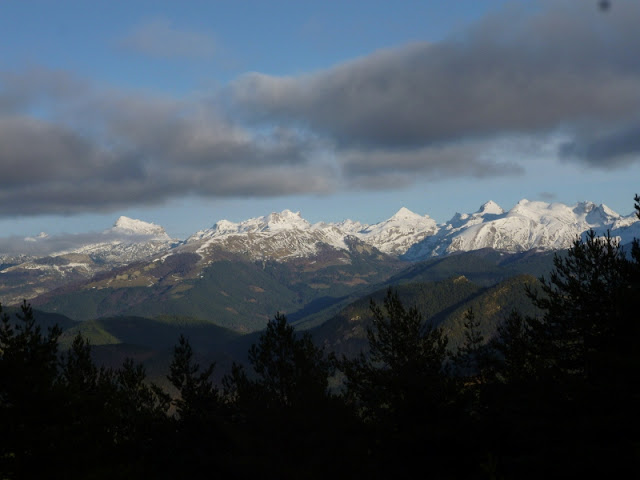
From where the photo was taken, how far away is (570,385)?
1324 inches

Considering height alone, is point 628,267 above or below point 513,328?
above

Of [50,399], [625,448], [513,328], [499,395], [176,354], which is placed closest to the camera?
[625,448]

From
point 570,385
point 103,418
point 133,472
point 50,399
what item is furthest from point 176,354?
point 570,385

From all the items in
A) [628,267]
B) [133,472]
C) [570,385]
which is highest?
[628,267]

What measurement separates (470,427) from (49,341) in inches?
1347

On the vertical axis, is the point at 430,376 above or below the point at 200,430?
above

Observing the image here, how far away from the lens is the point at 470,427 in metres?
33.6

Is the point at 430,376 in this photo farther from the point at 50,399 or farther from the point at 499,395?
the point at 50,399

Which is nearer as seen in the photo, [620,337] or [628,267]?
[620,337]

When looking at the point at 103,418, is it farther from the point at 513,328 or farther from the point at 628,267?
the point at 628,267

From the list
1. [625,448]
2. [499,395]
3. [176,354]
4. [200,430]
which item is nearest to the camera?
[625,448]

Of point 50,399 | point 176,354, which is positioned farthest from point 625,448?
point 176,354

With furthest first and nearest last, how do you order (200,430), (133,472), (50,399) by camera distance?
(200,430)
(50,399)
(133,472)

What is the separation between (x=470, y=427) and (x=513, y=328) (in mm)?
23010
